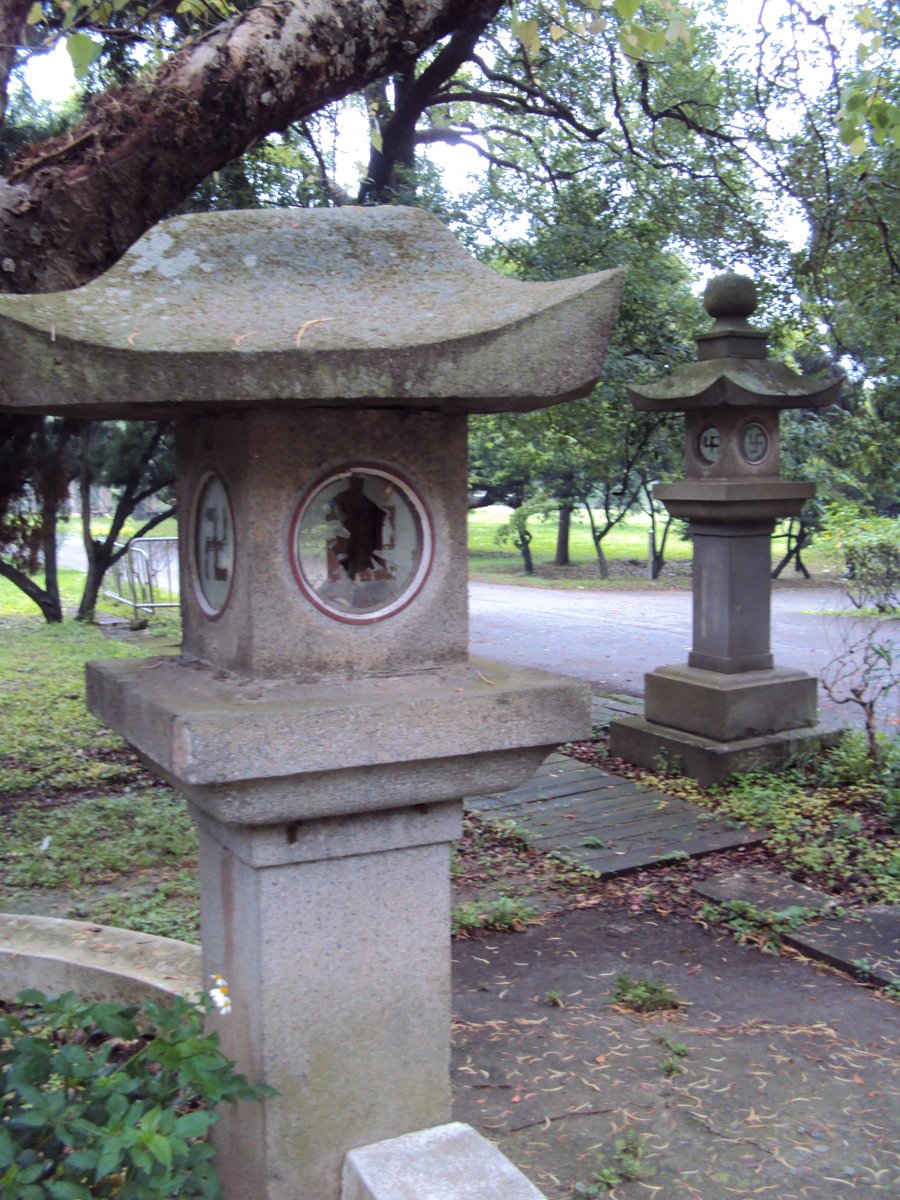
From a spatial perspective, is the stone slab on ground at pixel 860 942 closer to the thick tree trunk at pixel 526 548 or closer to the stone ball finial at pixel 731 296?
the stone ball finial at pixel 731 296

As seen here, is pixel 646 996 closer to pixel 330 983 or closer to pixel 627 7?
pixel 330 983

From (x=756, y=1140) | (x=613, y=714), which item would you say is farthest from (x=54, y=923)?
(x=613, y=714)

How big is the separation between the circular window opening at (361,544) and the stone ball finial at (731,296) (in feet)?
16.1

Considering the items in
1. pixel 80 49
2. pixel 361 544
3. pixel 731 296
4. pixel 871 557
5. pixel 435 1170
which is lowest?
pixel 435 1170

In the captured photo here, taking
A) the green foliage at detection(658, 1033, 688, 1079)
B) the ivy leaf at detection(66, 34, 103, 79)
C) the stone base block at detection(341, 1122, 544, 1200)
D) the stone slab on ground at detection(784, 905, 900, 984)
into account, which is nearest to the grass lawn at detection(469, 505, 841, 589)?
the stone slab on ground at detection(784, 905, 900, 984)

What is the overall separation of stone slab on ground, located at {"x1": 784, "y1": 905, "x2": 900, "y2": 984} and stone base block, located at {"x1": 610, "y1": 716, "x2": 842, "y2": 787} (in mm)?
1760

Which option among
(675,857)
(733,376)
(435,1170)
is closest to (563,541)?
(733,376)

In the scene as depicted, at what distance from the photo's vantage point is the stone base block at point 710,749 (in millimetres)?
6320

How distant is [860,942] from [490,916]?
148 centimetres

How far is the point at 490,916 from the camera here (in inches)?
176

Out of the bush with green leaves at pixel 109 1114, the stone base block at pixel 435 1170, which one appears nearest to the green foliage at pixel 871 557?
the stone base block at pixel 435 1170

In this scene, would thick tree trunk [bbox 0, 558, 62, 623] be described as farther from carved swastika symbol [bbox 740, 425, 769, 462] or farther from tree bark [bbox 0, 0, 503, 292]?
carved swastika symbol [bbox 740, 425, 769, 462]

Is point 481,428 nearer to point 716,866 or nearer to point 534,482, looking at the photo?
Result: point 716,866

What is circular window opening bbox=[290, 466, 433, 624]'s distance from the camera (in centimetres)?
229
